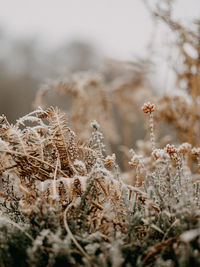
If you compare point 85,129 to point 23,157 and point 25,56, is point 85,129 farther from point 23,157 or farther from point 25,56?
point 25,56

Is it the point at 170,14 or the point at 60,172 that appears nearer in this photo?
the point at 60,172

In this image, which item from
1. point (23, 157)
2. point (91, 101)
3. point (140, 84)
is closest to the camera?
point (23, 157)

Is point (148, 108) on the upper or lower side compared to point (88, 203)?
upper

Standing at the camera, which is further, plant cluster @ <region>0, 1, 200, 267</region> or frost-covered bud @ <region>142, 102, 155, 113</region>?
frost-covered bud @ <region>142, 102, 155, 113</region>

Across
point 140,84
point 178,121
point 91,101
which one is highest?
point 140,84

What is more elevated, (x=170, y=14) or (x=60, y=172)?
(x=170, y=14)

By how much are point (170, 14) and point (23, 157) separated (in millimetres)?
1737

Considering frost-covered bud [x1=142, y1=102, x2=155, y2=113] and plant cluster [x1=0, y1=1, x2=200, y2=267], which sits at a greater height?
frost-covered bud [x1=142, y1=102, x2=155, y2=113]

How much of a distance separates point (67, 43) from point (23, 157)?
11.8 m

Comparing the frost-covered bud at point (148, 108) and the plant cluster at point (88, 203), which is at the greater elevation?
the frost-covered bud at point (148, 108)

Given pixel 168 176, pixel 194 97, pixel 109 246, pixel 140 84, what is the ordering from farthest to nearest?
1. pixel 140 84
2. pixel 194 97
3. pixel 168 176
4. pixel 109 246

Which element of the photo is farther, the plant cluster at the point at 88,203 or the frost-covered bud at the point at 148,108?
the frost-covered bud at the point at 148,108

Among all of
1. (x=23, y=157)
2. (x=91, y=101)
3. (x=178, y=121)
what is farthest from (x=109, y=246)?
(x=91, y=101)

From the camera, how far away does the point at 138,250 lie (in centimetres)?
76
